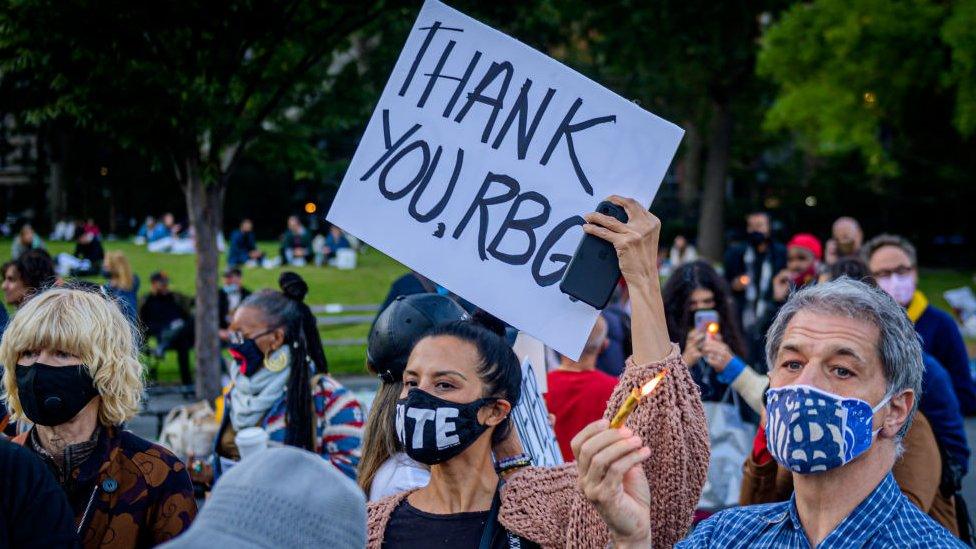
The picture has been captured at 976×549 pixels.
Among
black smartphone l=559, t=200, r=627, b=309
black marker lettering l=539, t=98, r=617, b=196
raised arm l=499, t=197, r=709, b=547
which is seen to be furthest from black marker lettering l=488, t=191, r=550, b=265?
raised arm l=499, t=197, r=709, b=547

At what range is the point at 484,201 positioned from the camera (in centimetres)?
294

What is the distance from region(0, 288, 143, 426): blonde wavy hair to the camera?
2908 millimetres

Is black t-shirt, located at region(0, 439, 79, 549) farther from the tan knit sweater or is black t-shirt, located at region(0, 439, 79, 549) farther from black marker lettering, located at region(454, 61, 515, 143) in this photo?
black marker lettering, located at region(454, 61, 515, 143)

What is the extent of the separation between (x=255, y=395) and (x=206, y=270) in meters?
5.01

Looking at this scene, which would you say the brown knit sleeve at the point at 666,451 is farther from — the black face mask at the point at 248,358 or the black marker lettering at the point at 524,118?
the black face mask at the point at 248,358

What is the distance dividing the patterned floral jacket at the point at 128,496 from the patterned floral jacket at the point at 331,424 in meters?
1.60

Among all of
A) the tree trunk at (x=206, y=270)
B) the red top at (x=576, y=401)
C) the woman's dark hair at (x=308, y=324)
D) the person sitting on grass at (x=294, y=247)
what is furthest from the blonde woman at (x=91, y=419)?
the person sitting on grass at (x=294, y=247)

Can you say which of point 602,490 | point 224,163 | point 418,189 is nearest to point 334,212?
point 418,189

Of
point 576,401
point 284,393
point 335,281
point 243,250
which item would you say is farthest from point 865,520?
point 243,250

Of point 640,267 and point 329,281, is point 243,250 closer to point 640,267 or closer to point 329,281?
point 329,281

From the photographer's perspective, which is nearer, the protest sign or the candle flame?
the candle flame

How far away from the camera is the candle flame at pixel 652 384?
2.08 m

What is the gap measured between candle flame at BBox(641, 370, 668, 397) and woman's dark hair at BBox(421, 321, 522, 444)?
26.2 inches

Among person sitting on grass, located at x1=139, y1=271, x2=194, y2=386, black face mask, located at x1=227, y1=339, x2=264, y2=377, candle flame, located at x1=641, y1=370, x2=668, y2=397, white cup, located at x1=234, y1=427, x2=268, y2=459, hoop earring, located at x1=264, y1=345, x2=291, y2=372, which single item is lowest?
person sitting on grass, located at x1=139, y1=271, x2=194, y2=386
